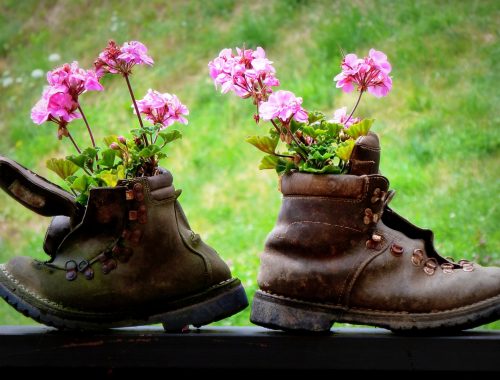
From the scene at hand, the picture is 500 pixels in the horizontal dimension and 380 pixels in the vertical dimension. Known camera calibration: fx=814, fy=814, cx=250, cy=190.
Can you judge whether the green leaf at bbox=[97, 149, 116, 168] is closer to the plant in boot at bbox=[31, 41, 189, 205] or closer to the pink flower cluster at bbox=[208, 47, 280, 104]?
the plant in boot at bbox=[31, 41, 189, 205]

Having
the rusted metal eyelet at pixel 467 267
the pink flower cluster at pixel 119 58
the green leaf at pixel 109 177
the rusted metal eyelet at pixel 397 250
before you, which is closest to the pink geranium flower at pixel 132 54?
the pink flower cluster at pixel 119 58

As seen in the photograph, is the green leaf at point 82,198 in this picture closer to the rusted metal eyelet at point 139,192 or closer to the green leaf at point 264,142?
the rusted metal eyelet at point 139,192

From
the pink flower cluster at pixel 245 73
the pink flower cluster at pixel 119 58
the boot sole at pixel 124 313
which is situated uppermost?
the pink flower cluster at pixel 119 58

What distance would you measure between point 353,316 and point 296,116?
36 centimetres

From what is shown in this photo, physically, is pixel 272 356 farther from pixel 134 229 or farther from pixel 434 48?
pixel 434 48

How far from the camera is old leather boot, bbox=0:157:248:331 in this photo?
142 centimetres

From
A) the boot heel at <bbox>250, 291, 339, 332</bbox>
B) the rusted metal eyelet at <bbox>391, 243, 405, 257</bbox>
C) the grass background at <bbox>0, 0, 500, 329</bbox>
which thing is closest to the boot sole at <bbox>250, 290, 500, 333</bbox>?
the boot heel at <bbox>250, 291, 339, 332</bbox>

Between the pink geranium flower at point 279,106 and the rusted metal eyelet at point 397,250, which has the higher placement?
the pink geranium flower at point 279,106

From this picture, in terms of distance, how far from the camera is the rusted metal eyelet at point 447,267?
1396mm

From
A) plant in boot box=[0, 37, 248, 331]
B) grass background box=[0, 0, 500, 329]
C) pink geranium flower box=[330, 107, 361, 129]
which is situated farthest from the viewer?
grass background box=[0, 0, 500, 329]

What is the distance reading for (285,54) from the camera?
4426mm

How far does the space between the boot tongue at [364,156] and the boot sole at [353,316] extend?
9.5 inches

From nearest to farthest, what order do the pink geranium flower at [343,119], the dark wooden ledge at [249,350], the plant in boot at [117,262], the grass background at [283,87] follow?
the dark wooden ledge at [249,350], the plant in boot at [117,262], the pink geranium flower at [343,119], the grass background at [283,87]

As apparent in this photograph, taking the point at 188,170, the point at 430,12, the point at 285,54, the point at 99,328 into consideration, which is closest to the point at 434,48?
the point at 430,12
